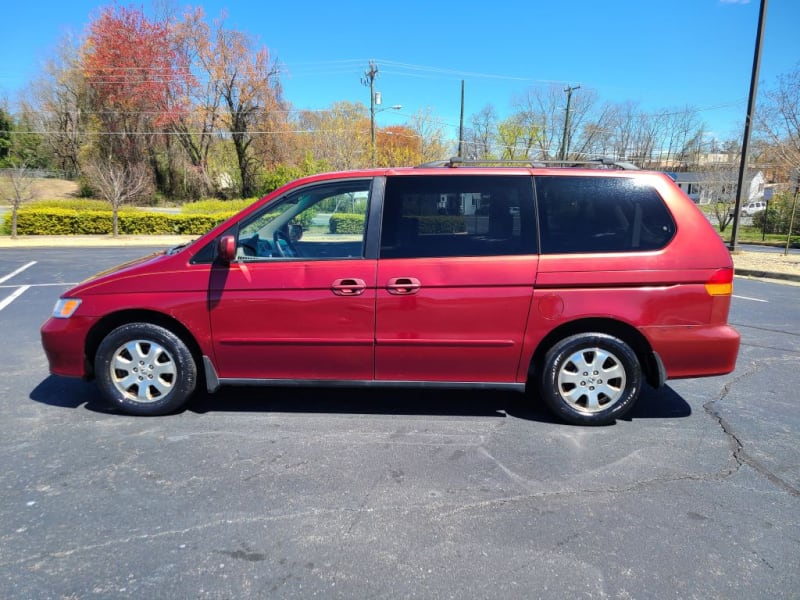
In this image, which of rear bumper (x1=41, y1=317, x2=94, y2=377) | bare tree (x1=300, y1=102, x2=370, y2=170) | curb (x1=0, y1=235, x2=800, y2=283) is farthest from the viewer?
bare tree (x1=300, y1=102, x2=370, y2=170)

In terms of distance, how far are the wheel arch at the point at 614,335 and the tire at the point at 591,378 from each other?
0.23 ft

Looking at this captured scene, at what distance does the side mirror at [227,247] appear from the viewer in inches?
140

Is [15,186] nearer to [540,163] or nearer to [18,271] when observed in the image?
[18,271]

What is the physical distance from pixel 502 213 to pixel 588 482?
6.20 ft

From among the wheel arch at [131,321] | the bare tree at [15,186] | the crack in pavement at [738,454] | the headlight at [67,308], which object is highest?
the bare tree at [15,186]

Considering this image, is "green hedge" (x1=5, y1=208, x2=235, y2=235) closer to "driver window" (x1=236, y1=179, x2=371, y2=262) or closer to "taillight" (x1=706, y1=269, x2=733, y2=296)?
"driver window" (x1=236, y1=179, x2=371, y2=262)

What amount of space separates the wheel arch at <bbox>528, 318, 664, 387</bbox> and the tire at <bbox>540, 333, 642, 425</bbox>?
0.07m

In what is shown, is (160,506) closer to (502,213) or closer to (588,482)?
(588,482)

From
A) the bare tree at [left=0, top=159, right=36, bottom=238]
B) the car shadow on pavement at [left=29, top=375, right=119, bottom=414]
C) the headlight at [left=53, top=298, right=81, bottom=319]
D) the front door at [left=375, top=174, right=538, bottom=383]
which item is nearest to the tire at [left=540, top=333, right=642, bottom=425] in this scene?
Result: the front door at [left=375, top=174, right=538, bottom=383]

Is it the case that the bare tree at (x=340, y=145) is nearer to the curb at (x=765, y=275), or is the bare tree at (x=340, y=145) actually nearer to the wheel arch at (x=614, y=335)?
the curb at (x=765, y=275)

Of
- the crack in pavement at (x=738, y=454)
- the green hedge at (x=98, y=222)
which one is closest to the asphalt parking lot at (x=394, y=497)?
the crack in pavement at (x=738, y=454)

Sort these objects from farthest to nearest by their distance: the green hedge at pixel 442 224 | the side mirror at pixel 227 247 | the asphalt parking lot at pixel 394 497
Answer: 1. the green hedge at pixel 442 224
2. the side mirror at pixel 227 247
3. the asphalt parking lot at pixel 394 497

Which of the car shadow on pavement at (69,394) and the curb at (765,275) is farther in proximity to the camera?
the curb at (765,275)

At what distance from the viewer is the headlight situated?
12.3 feet
